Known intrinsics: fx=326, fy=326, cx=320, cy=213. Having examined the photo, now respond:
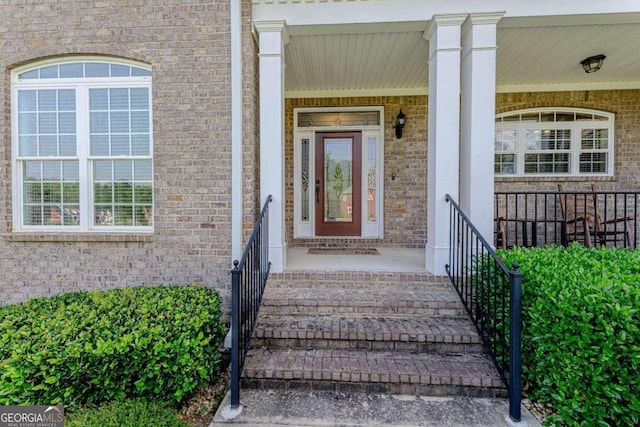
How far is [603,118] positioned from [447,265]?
14.4 ft

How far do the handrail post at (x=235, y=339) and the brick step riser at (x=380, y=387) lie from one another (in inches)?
8.0

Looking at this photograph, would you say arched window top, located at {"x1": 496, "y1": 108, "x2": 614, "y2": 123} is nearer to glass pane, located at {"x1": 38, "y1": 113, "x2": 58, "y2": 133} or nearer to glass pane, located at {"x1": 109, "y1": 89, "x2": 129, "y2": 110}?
glass pane, located at {"x1": 109, "y1": 89, "x2": 129, "y2": 110}

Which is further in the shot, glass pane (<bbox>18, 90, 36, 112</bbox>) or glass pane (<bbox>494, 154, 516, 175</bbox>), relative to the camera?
glass pane (<bbox>494, 154, 516, 175</bbox>)

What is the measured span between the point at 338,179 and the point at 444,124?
2.38m

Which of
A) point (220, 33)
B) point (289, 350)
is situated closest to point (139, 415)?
point (289, 350)

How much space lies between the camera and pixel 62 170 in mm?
3725

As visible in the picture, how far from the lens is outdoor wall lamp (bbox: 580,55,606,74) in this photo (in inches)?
166

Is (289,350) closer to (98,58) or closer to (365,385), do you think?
(365,385)

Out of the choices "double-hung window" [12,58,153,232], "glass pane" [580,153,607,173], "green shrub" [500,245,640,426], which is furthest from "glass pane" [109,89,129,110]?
"glass pane" [580,153,607,173]

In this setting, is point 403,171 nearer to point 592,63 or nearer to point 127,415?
point 592,63

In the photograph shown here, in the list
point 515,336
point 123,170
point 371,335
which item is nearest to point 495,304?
point 515,336

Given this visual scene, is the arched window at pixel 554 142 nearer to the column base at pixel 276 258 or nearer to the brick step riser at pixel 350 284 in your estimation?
the brick step riser at pixel 350 284

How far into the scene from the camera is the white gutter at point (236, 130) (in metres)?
3.38

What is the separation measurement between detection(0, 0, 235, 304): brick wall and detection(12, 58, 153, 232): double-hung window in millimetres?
183
